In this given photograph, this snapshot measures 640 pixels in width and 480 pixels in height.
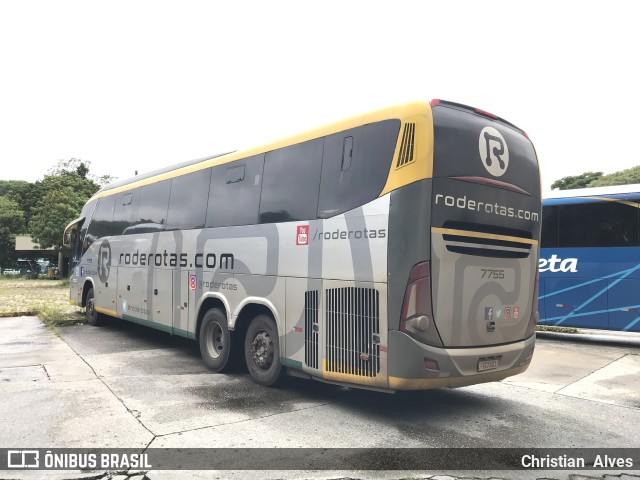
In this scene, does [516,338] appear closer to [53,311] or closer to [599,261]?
[599,261]

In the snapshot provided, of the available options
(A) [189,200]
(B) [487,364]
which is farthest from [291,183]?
(B) [487,364]

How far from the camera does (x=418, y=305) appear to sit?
16.8 ft

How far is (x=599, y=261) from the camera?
1139cm

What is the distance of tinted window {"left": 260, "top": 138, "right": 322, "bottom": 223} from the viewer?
20.9ft

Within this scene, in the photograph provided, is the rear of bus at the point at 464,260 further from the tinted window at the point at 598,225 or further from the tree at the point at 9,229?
the tree at the point at 9,229

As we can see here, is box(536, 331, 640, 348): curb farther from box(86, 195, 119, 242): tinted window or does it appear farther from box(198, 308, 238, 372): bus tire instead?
box(86, 195, 119, 242): tinted window

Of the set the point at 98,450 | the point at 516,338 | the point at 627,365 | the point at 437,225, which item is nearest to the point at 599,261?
the point at 627,365

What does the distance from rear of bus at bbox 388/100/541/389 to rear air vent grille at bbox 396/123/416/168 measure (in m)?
0.15

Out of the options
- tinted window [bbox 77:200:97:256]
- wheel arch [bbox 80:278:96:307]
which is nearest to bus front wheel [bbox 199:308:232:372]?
wheel arch [bbox 80:278:96:307]

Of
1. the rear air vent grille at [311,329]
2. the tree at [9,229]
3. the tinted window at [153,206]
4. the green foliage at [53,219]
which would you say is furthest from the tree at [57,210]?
the rear air vent grille at [311,329]

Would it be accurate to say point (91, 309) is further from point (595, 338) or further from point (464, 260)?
point (595, 338)

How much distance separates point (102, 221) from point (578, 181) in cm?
5666

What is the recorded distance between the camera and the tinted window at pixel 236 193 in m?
7.34

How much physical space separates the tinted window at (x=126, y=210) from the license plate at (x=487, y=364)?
7885 millimetres
